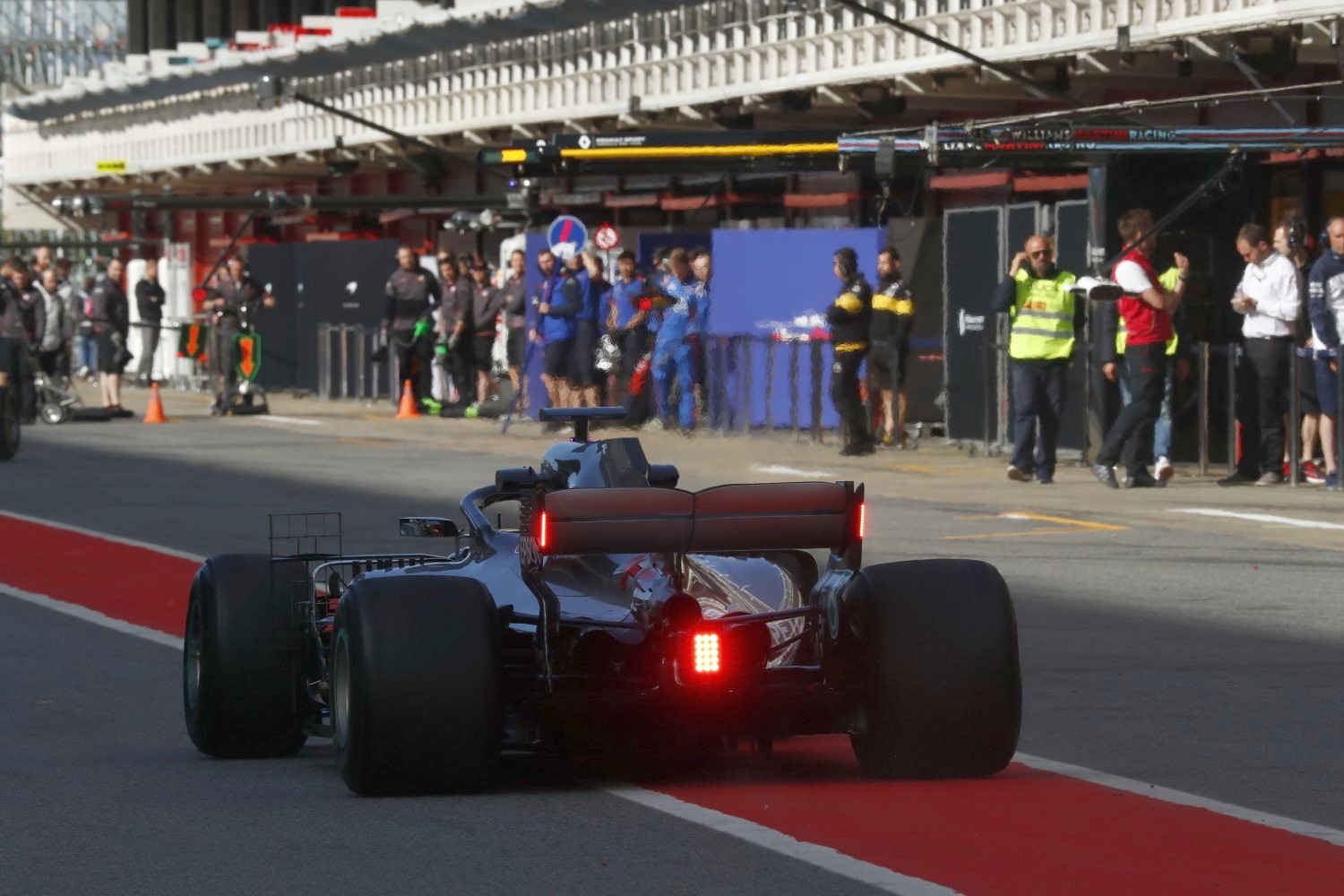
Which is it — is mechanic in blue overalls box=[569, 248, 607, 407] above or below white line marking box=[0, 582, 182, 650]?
above

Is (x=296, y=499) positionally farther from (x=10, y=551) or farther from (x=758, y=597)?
(x=758, y=597)

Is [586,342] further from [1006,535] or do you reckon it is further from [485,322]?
[1006,535]

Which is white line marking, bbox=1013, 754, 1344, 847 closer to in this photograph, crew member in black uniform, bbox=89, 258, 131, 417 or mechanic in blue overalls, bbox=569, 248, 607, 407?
mechanic in blue overalls, bbox=569, 248, 607, 407

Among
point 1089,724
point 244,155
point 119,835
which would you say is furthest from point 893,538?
point 244,155

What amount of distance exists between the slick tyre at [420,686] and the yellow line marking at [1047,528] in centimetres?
938

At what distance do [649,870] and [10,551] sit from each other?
1037cm

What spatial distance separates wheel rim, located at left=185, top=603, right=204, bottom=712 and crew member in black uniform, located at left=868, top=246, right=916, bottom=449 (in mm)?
16657

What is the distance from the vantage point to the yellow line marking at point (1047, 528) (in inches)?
663

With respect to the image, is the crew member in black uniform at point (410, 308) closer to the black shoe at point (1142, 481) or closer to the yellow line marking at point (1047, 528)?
the black shoe at point (1142, 481)

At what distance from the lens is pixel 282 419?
32688 millimetres

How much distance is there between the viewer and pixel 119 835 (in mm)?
7207

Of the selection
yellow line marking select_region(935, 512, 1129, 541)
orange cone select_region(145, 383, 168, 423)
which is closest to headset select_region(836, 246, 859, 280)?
yellow line marking select_region(935, 512, 1129, 541)

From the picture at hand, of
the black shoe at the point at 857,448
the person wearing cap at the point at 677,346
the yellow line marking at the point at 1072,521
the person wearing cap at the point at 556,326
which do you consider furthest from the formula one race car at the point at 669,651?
the person wearing cap at the point at 556,326

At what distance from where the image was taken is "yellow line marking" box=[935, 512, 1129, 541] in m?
16.8
